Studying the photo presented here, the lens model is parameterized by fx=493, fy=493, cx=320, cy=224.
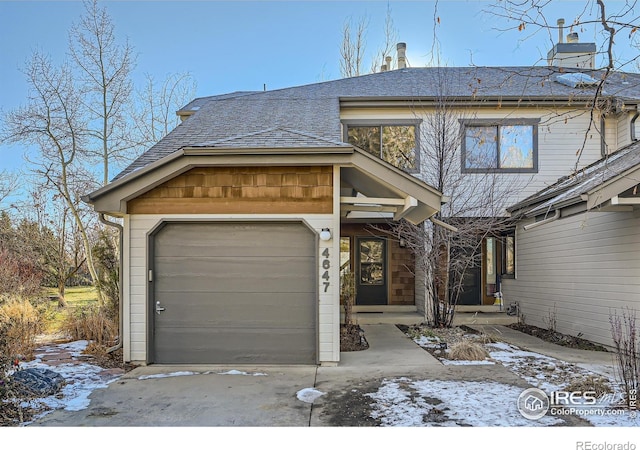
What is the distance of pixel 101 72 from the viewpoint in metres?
13.7

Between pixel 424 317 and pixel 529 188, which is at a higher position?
pixel 529 188

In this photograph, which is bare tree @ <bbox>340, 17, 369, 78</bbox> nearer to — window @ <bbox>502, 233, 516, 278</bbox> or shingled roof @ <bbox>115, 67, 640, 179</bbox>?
shingled roof @ <bbox>115, 67, 640, 179</bbox>

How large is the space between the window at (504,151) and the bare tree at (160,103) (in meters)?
11.5

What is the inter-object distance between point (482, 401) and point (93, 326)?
6980 mm

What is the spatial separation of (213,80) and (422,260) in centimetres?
1211

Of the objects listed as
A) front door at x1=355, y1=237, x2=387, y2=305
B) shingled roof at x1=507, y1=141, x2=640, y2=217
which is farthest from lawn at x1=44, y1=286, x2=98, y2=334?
shingled roof at x1=507, y1=141, x2=640, y2=217

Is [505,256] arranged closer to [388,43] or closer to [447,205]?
[447,205]

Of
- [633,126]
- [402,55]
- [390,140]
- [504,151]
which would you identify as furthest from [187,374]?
[402,55]

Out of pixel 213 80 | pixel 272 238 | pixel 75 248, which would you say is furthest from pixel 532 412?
pixel 213 80

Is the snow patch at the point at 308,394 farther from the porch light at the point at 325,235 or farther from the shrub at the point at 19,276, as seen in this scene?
the shrub at the point at 19,276

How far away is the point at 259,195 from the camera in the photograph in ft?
24.0

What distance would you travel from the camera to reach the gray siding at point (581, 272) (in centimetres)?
819

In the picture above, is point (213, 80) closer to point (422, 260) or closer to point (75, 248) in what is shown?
point (75, 248)

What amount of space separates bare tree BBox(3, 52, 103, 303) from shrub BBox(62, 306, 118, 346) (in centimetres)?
316
